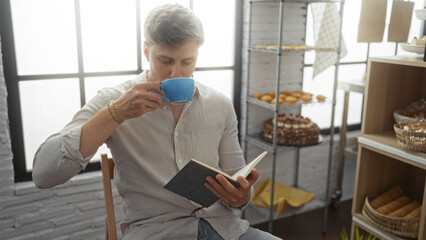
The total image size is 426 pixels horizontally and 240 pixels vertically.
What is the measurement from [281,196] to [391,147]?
1129 millimetres

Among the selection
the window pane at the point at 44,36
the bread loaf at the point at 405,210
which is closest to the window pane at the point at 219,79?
the window pane at the point at 44,36

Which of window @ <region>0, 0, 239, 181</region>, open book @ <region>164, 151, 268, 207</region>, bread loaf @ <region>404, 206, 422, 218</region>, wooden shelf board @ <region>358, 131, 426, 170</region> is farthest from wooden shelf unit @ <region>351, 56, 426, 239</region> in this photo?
window @ <region>0, 0, 239, 181</region>

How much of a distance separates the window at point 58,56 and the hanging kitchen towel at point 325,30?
84 cm

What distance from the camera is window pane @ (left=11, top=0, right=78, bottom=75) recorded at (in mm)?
1929

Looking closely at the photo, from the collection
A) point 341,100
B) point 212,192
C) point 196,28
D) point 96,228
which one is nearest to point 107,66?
point 96,228

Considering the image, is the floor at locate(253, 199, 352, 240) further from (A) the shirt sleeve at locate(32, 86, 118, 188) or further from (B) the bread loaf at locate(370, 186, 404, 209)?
(A) the shirt sleeve at locate(32, 86, 118, 188)

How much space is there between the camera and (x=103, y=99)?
49.4 inches

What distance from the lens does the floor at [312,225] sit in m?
2.58

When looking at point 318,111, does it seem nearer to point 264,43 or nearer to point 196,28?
point 264,43

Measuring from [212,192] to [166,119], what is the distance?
32cm

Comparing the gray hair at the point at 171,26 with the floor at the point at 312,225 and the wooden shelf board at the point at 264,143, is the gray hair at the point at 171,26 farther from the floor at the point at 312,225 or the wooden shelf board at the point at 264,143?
the floor at the point at 312,225

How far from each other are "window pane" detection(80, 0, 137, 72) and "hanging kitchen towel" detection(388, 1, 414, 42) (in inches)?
54.4

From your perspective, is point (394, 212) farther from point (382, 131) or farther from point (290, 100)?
point (290, 100)

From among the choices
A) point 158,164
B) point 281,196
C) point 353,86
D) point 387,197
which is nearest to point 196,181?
point 158,164
